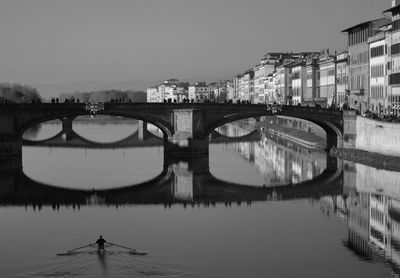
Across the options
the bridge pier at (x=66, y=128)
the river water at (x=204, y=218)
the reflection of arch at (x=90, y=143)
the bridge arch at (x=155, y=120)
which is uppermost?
the bridge arch at (x=155, y=120)

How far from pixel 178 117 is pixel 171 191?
48.3 ft

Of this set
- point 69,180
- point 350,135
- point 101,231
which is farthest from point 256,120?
point 101,231

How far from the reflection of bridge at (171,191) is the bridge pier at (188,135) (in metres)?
7.63

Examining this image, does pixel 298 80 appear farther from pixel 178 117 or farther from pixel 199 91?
pixel 199 91

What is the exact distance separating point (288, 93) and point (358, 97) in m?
33.3

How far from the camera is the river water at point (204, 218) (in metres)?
21.5

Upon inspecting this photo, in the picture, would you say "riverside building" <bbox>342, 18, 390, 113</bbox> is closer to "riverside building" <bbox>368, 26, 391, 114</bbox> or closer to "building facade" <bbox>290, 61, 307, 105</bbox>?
"riverside building" <bbox>368, 26, 391, 114</bbox>

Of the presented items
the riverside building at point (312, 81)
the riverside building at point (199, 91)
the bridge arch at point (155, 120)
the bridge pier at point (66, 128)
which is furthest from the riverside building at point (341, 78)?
the riverside building at point (199, 91)

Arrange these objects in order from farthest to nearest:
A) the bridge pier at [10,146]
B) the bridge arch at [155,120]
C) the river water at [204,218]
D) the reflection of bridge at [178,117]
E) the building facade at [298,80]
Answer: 1. the building facade at [298,80]
2. the bridge arch at [155,120]
3. the reflection of bridge at [178,117]
4. the bridge pier at [10,146]
5. the river water at [204,218]

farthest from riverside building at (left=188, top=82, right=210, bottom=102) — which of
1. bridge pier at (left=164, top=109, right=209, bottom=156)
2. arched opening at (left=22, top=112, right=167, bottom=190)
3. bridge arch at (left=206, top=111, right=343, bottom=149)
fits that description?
bridge pier at (left=164, top=109, right=209, bottom=156)

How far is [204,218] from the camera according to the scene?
28.0 meters

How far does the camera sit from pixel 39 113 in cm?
4841

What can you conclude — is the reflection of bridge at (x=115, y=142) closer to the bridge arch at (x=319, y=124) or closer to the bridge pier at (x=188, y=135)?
the bridge pier at (x=188, y=135)

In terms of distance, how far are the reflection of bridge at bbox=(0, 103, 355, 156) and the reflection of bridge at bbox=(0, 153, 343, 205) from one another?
7367 millimetres
